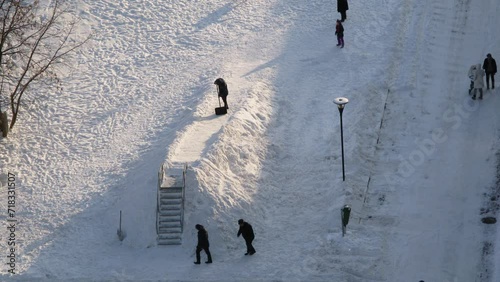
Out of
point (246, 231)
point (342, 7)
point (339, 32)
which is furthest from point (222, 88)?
point (342, 7)

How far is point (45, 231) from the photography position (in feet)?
96.6

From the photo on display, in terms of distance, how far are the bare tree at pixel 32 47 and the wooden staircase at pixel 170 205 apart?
7185mm

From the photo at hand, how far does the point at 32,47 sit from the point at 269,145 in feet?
37.6

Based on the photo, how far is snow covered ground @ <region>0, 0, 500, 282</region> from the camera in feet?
90.4

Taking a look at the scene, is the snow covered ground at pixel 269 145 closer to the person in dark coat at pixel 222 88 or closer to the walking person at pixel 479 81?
the walking person at pixel 479 81

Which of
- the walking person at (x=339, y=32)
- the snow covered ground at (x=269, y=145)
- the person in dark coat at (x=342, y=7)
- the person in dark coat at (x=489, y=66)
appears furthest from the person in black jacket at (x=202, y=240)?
the person in dark coat at (x=342, y=7)

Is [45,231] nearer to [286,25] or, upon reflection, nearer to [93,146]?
[93,146]

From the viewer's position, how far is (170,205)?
28.9 metres

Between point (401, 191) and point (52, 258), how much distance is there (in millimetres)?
10588

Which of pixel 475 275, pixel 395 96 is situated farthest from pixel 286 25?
pixel 475 275

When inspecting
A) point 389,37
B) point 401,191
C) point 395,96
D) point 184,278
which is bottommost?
point 184,278

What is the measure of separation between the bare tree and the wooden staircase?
7.18 m

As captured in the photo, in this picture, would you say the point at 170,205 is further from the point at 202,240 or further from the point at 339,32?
the point at 339,32

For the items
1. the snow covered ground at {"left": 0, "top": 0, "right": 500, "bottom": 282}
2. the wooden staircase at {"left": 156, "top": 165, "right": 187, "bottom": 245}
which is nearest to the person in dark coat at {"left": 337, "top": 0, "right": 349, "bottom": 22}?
the snow covered ground at {"left": 0, "top": 0, "right": 500, "bottom": 282}
